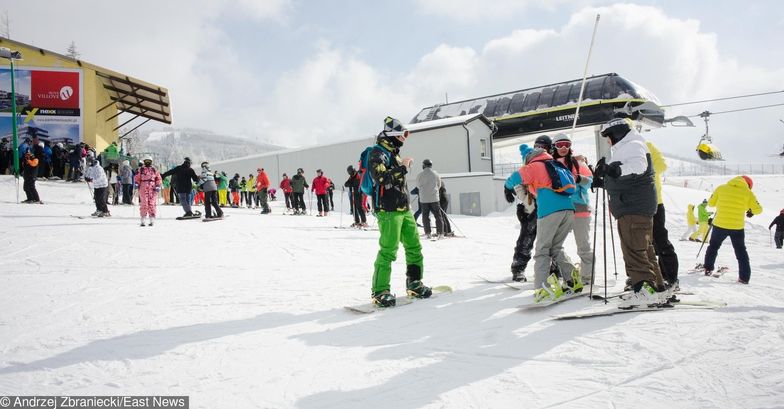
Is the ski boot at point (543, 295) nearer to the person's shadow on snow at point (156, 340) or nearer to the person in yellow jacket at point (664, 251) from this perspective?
the person in yellow jacket at point (664, 251)

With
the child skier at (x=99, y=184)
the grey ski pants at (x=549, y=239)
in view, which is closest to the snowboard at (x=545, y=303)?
the grey ski pants at (x=549, y=239)

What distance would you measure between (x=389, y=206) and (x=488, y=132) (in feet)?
75.8

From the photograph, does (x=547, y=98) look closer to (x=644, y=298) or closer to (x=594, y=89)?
(x=594, y=89)

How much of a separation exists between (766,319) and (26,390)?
18.5ft

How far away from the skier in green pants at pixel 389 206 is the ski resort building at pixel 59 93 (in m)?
19.9

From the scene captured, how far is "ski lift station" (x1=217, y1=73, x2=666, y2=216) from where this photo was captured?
22094 mm

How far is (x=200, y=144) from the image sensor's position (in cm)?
13925

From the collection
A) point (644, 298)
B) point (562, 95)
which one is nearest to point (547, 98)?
point (562, 95)

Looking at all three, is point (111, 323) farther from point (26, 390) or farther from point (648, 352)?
point (648, 352)

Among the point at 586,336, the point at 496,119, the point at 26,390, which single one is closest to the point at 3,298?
the point at 26,390

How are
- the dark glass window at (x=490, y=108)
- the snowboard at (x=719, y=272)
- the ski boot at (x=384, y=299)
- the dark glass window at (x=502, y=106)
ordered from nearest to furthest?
the ski boot at (x=384, y=299), the snowboard at (x=719, y=272), the dark glass window at (x=502, y=106), the dark glass window at (x=490, y=108)

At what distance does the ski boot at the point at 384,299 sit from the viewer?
4.60 meters

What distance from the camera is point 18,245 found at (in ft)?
26.0

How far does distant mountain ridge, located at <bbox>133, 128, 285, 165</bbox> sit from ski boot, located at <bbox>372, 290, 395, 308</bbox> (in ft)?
408
